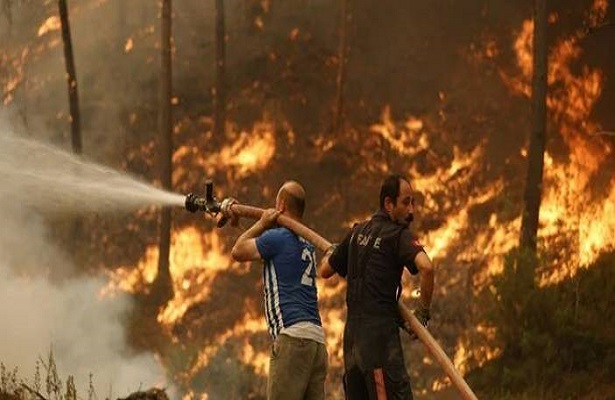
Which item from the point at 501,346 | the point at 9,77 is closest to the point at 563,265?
the point at 501,346

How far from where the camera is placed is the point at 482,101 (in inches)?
845

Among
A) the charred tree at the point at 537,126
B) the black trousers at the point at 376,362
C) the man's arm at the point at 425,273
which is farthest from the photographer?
the charred tree at the point at 537,126

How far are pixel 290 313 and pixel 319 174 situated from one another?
51.8ft

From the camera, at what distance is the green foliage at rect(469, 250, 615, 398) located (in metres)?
12.6

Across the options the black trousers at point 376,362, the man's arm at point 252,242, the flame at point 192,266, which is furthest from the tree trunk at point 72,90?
the black trousers at point 376,362

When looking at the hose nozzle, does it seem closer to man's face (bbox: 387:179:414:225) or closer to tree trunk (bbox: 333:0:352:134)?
man's face (bbox: 387:179:414:225)

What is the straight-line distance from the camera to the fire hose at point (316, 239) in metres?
6.14

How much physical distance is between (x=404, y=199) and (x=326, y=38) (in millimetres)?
19332

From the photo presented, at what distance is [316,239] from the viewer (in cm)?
691

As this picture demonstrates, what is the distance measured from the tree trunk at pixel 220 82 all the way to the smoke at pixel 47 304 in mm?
3917

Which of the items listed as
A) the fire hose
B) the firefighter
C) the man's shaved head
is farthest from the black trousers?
the man's shaved head

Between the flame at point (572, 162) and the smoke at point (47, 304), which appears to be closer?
the flame at point (572, 162)

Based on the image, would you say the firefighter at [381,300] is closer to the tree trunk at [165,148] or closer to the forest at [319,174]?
the forest at [319,174]

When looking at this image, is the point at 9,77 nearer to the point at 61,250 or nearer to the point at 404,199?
the point at 61,250
